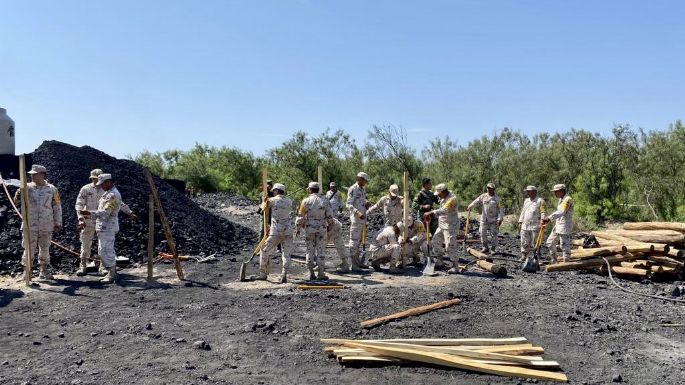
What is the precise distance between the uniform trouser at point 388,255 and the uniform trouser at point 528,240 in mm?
3294

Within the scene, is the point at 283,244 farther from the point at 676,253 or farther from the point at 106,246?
the point at 676,253

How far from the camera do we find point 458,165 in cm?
3519

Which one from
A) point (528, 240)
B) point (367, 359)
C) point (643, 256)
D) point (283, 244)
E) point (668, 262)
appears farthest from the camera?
point (528, 240)

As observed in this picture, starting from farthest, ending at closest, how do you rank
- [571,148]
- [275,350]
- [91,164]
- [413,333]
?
[571,148] → [91,164] → [413,333] → [275,350]

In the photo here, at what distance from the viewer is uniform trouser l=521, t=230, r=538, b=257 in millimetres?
12523

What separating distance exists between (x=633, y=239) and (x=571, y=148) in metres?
17.4

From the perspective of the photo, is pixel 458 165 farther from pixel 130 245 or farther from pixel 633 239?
pixel 130 245

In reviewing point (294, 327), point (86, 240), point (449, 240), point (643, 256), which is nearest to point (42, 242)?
point (86, 240)

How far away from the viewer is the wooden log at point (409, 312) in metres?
7.29

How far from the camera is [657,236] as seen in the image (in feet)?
37.1

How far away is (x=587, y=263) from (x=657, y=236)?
1.51 meters

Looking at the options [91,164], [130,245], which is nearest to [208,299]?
[130,245]

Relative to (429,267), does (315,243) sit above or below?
above

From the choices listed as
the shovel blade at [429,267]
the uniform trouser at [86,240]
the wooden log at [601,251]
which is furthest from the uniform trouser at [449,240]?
the uniform trouser at [86,240]
